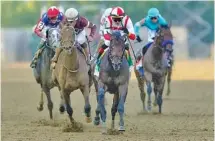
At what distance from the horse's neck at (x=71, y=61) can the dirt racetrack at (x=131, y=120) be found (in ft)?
3.73

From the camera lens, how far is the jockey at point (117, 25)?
1457 cm

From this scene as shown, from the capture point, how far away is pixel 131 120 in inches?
647

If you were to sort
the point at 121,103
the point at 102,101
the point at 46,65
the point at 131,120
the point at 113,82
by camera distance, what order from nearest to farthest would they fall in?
the point at 121,103, the point at 113,82, the point at 102,101, the point at 131,120, the point at 46,65

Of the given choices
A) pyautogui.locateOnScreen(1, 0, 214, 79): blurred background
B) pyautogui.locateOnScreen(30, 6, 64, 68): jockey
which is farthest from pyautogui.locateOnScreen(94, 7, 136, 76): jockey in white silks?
pyautogui.locateOnScreen(1, 0, 214, 79): blurred background

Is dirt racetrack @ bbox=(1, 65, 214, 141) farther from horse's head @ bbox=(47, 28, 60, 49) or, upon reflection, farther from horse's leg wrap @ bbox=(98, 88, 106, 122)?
horse's head @ bbox=(47, 28, 60, 49)

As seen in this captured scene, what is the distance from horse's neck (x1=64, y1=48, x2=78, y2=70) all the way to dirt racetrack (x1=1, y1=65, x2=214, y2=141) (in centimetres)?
114

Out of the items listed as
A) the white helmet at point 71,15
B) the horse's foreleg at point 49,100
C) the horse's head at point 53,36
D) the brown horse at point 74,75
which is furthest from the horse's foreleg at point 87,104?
the horse's foreleg at point 49,100

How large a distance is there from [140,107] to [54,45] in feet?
15.3

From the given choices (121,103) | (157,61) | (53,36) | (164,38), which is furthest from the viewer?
(157,61)

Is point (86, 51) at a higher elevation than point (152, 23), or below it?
below

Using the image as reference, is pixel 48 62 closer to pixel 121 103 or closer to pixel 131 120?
pixel 131 120

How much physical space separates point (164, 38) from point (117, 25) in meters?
3.68

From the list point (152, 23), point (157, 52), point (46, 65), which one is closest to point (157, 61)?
point (157, 52)

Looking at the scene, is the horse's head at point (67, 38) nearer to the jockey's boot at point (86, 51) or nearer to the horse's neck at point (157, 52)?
the jockey's boot at point (86, 51)
